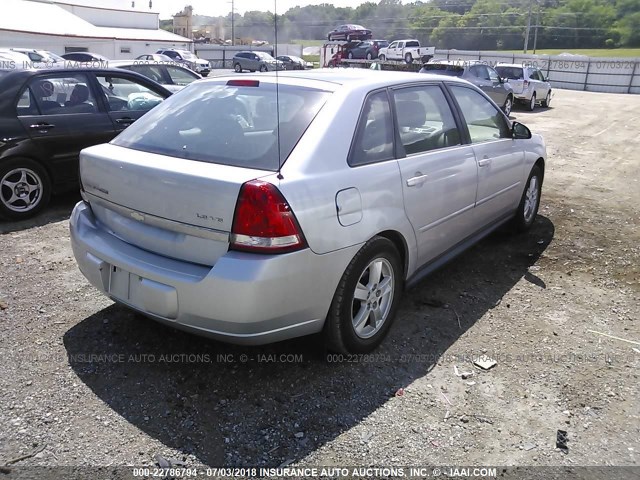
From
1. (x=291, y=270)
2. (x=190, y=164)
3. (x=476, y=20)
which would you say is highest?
(x=476, y=20)

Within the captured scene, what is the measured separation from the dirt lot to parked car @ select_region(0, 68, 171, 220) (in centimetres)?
121

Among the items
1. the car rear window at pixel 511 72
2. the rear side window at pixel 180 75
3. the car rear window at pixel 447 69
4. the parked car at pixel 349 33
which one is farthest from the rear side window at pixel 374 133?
the parked car at pixel 349 33

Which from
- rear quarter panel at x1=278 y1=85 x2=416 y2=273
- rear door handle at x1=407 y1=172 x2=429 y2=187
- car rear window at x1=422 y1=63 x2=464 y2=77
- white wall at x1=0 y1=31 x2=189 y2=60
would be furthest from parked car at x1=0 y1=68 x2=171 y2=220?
white wall at x1=0 y1=31 x2=189 y2=60

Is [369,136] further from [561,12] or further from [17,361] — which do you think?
[561,12]

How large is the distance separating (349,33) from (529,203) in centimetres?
4449

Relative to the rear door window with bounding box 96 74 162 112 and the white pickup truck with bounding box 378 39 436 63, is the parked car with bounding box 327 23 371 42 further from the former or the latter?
the rear door window with bounding box 96 74 162 112

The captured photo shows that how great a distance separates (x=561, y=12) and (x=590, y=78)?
59.5 metres

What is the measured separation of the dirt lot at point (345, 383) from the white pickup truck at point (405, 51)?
36.6 meters

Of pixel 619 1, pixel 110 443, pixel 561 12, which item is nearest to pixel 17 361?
pixel 110 443

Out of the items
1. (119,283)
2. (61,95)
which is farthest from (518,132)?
(61,95)

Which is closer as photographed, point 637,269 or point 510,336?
point 510,336

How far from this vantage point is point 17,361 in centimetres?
326

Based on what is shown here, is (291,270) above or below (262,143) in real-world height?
below

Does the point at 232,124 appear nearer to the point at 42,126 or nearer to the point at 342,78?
the point at 342,78
